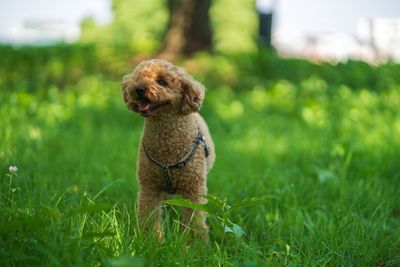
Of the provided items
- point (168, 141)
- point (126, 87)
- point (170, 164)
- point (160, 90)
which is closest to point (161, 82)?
point (160, 90)

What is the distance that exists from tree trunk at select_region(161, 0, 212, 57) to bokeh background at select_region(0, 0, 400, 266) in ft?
0.08

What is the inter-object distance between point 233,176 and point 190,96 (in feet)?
4.71

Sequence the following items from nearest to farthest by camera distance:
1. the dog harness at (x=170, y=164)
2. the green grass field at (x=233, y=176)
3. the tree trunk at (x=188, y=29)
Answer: the green grass field at (x=233, y=176)
the dog harness at (x=170, y=164)
the tree trunk at (x=188, y=29)

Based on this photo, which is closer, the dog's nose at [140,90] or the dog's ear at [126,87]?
the dog's nose at [140,90]

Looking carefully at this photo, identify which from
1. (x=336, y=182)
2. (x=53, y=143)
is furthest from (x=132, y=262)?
(x=53, y=143)

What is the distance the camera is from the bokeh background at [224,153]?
2.41 metres

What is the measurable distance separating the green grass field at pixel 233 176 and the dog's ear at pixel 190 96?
62 cm

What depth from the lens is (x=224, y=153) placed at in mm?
5023

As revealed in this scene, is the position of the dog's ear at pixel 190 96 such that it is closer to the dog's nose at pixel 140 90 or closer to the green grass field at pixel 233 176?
the dog's nose at pixel 140 90

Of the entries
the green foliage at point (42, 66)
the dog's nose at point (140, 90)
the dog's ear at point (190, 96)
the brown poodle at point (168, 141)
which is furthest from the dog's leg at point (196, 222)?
the green foliage at point (42, 66)

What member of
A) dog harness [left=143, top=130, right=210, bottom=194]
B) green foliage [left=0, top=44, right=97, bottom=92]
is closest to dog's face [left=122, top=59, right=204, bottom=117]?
dog harness [left=143, top=130, right=210, bottom=194]

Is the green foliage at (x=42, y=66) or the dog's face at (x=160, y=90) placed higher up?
the dog's face at (x=160, y=90)

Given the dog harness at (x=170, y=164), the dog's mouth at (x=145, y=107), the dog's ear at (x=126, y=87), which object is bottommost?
the dog harness at (x=170, y=164)

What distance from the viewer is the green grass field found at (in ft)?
A: 7.66
